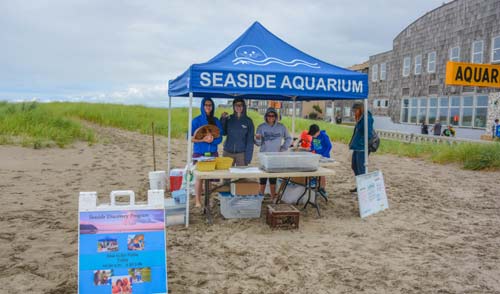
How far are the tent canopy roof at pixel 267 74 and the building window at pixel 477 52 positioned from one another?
18883 millimetres

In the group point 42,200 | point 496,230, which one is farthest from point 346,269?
point 42,200

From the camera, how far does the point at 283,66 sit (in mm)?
5629

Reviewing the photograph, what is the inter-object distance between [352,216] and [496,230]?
6.13ft

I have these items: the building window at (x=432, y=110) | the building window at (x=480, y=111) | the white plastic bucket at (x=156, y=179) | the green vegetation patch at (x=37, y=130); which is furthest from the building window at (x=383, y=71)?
the white plastic bucket at (x=156, y=179)

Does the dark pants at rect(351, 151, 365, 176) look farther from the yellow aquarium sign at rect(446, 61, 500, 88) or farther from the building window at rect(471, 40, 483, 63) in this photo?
the building window at rect(471, 40, 483, 63)

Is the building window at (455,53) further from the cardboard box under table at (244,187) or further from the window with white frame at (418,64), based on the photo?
the cardboard box under table at (244,187)

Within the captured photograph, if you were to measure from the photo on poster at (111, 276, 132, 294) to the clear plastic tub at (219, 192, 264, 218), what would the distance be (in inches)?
108

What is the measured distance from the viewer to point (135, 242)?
300 cm

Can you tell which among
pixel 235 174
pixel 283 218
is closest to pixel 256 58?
pixel 235 174

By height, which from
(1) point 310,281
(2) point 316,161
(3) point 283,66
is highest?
(3) point 283,66

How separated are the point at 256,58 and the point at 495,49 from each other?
62.9 feet

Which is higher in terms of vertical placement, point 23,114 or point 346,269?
point 23,114

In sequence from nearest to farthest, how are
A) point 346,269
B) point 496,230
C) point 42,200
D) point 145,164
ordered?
point 346,269 < point 496,230 < point 42,200 < point 145,164

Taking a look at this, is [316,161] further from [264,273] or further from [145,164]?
[145,164]
